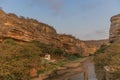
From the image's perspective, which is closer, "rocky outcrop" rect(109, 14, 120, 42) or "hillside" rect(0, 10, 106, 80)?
"hillside" rect(0, 10, 106, 80)

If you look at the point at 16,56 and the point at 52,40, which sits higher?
the point at 52,40

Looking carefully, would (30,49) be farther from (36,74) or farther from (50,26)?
(50,26)

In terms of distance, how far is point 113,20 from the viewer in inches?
3762

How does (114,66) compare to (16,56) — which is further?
(16,56)

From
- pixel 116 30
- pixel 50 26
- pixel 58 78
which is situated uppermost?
pixel 50 26

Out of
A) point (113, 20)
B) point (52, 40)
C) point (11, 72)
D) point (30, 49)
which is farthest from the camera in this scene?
point (52, 40)

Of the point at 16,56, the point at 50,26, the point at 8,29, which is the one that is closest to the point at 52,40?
the point at 50,26

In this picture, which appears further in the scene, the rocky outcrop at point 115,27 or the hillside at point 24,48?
the rocky outcrop at point 115,27

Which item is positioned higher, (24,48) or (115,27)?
(115,27)

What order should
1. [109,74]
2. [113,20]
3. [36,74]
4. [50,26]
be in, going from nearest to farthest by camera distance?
[109,74] < [36,74] < [113,20] < [50,26]

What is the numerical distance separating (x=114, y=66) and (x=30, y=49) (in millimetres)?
25335

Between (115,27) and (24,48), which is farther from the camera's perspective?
(115,27)

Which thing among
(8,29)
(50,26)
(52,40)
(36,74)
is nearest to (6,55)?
(36,74)

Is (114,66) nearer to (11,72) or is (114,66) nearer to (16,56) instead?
(11,72)
